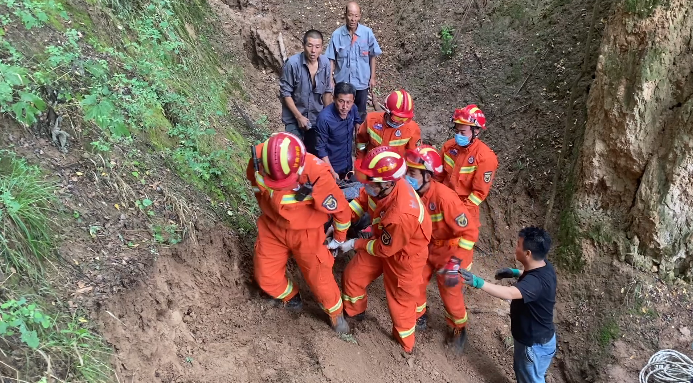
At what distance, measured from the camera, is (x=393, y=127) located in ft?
17.0

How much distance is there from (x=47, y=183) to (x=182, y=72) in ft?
9.49

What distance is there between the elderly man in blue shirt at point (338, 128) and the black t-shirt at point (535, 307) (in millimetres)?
2135

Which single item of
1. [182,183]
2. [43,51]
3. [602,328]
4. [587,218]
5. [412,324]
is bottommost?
[602,328]

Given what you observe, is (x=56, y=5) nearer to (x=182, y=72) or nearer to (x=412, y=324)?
(x=182, y=72)

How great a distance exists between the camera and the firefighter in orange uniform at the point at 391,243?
11.8 feet

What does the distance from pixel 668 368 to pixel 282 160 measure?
3.79 meters

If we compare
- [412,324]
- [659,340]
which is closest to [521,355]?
[412,324]

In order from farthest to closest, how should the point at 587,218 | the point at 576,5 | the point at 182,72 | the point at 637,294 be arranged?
the point at 576,5
the point at 182,72
the point at 587,218
the point at 637,294

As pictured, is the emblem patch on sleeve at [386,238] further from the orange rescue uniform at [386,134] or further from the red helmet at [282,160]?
the orange rescue uniform at [386,134]

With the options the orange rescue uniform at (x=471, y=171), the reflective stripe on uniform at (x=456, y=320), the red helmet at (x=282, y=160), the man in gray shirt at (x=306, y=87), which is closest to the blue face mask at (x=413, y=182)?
the orange rescue uniform at (x=471, y=171)

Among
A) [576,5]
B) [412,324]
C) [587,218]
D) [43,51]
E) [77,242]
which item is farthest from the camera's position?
[576,5]

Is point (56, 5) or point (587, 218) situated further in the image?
point (587, 218)

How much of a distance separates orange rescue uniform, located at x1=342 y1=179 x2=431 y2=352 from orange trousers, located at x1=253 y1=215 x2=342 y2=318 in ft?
0.95

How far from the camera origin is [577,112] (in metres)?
5.81
